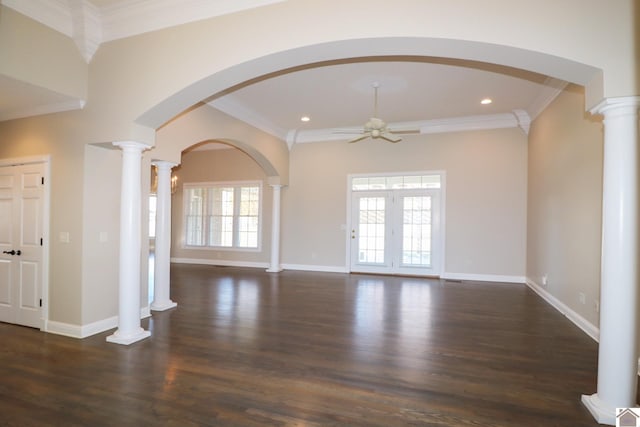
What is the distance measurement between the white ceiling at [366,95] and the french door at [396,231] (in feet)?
5.62

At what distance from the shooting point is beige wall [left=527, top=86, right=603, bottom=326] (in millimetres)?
3881

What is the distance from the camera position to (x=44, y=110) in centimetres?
401

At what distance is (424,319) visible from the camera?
4.50m

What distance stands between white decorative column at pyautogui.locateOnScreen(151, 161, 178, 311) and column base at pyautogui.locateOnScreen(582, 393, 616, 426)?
488 cm

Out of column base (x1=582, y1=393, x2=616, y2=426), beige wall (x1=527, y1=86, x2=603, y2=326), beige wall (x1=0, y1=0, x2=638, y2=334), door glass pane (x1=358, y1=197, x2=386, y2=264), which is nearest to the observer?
column base (x1=582, y1=393, x2=616, y2=426)

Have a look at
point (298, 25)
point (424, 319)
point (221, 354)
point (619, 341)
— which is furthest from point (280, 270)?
point (619, 341)

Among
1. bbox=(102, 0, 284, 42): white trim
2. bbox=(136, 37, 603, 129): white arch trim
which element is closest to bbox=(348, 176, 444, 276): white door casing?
bbox=(136, 37, 603, 129): white arch trim

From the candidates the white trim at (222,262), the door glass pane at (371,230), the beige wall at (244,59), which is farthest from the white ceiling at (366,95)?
the white trim at (222,262)

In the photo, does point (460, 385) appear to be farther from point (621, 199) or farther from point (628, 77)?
point (628, 77)

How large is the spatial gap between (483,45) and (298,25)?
5.02ft

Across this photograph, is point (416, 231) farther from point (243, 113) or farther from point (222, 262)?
point (222, 262)

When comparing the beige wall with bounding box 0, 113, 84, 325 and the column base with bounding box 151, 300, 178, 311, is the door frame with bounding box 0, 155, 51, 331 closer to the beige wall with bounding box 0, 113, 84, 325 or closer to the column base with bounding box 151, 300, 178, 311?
the beige wall with bounding box 0, 113, 84, 325

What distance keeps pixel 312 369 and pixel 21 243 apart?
157 inches

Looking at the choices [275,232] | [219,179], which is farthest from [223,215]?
[275,232]
